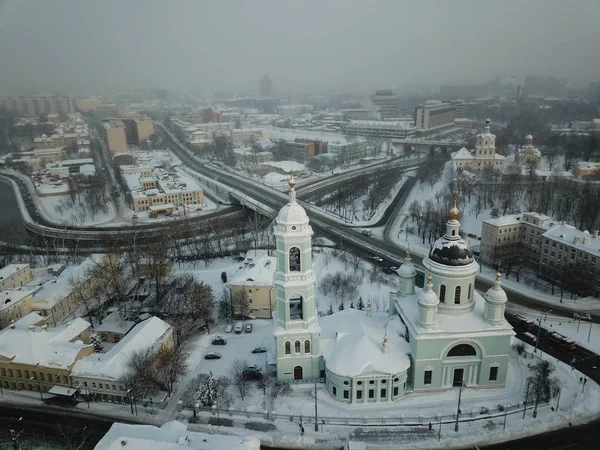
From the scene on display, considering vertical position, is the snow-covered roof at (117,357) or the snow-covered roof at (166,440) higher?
the snow-covered roof at (166,440)

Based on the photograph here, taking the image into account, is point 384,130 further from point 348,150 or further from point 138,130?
point 138,130

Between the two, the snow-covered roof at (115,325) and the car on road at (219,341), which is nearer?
the car on road at (219,341)

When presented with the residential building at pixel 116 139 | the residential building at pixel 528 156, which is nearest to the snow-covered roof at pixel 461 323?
the residential building at pixel 528 156

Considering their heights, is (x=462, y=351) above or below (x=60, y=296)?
above

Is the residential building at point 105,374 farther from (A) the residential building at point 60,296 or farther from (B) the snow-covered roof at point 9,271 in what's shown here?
(B) the snow-covered roof at point 9,271

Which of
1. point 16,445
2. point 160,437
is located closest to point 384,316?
point 160,437

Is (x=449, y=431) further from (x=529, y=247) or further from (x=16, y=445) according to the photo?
(x=529, y=247)

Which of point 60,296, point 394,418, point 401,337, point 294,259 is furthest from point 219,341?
point 60,296
